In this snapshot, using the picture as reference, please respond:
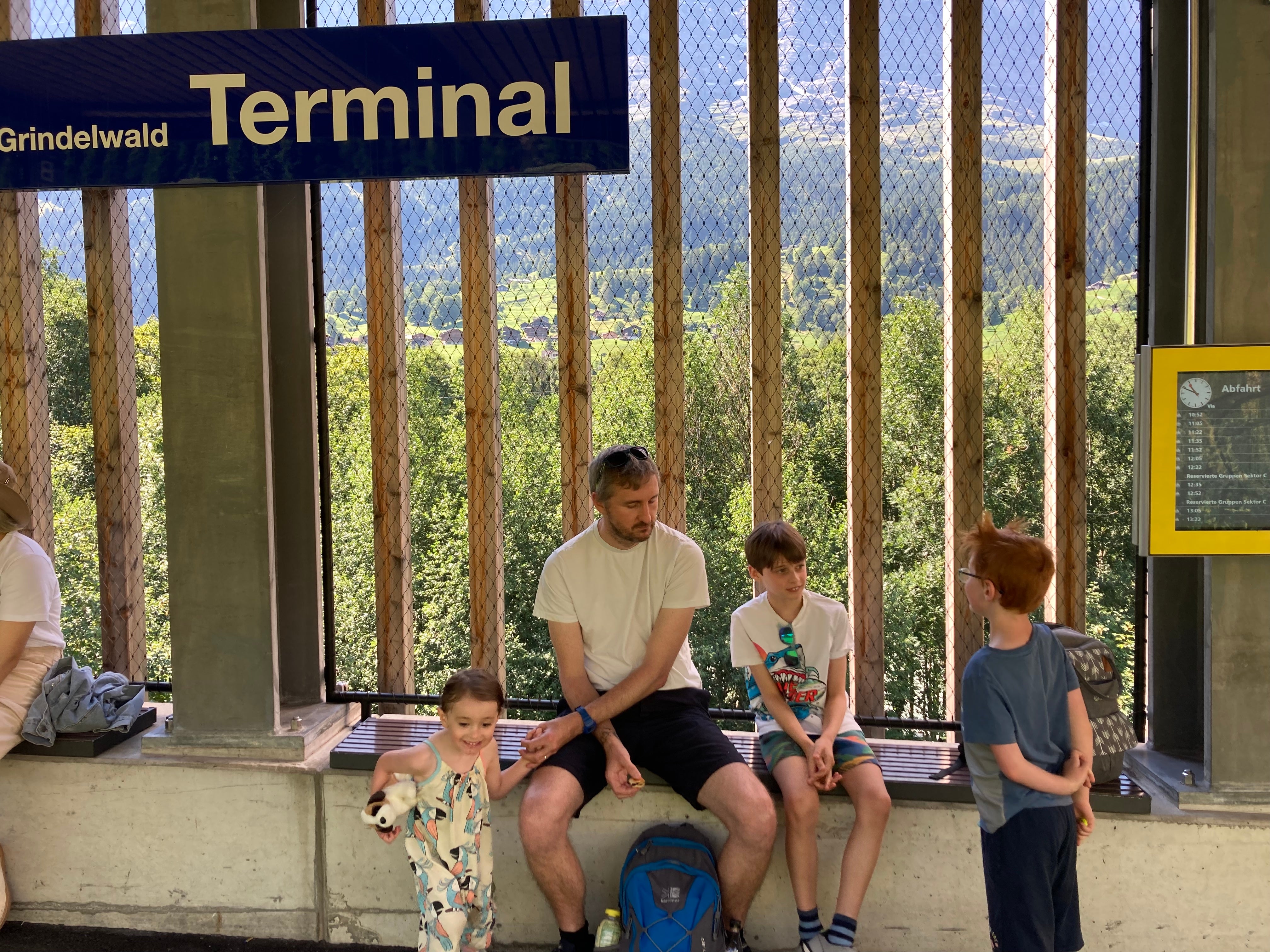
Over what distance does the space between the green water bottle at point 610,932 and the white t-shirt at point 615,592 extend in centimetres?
66

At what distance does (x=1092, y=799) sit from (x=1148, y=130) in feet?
A: 7.06

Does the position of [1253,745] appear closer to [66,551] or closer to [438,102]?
[438,102]

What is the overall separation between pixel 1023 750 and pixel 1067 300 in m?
1.89

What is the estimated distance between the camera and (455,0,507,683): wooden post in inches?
159

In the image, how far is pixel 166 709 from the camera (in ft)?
13.4

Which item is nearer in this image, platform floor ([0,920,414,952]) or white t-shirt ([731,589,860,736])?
white t-shirt ([731,589,860,736])

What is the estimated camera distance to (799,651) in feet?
10.6

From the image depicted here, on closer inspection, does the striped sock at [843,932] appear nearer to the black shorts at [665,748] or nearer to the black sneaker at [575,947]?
the black shorts at [665,748]

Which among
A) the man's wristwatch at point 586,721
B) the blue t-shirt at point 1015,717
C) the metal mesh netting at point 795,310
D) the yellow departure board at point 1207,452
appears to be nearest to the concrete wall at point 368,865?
the man's wristwatch at point 586,721

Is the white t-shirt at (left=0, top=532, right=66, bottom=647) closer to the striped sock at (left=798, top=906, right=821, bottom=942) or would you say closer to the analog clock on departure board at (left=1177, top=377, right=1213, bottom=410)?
the striped sock at (left=798, top=906, right=821, bottom=942)

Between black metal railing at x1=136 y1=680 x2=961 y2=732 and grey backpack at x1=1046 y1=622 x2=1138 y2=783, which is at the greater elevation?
grey backpack at x1=1046 y1=622 x2=1138 y2=783

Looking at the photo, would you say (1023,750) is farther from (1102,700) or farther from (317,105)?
(317,105)

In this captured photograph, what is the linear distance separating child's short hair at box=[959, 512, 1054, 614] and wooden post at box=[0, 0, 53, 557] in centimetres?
370

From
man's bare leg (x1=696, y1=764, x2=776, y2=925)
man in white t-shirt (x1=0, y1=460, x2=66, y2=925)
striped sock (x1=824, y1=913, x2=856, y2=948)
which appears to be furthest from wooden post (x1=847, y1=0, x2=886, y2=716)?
man in white t-shirt (x1=0, y1=460, x2=66, y2=925)
